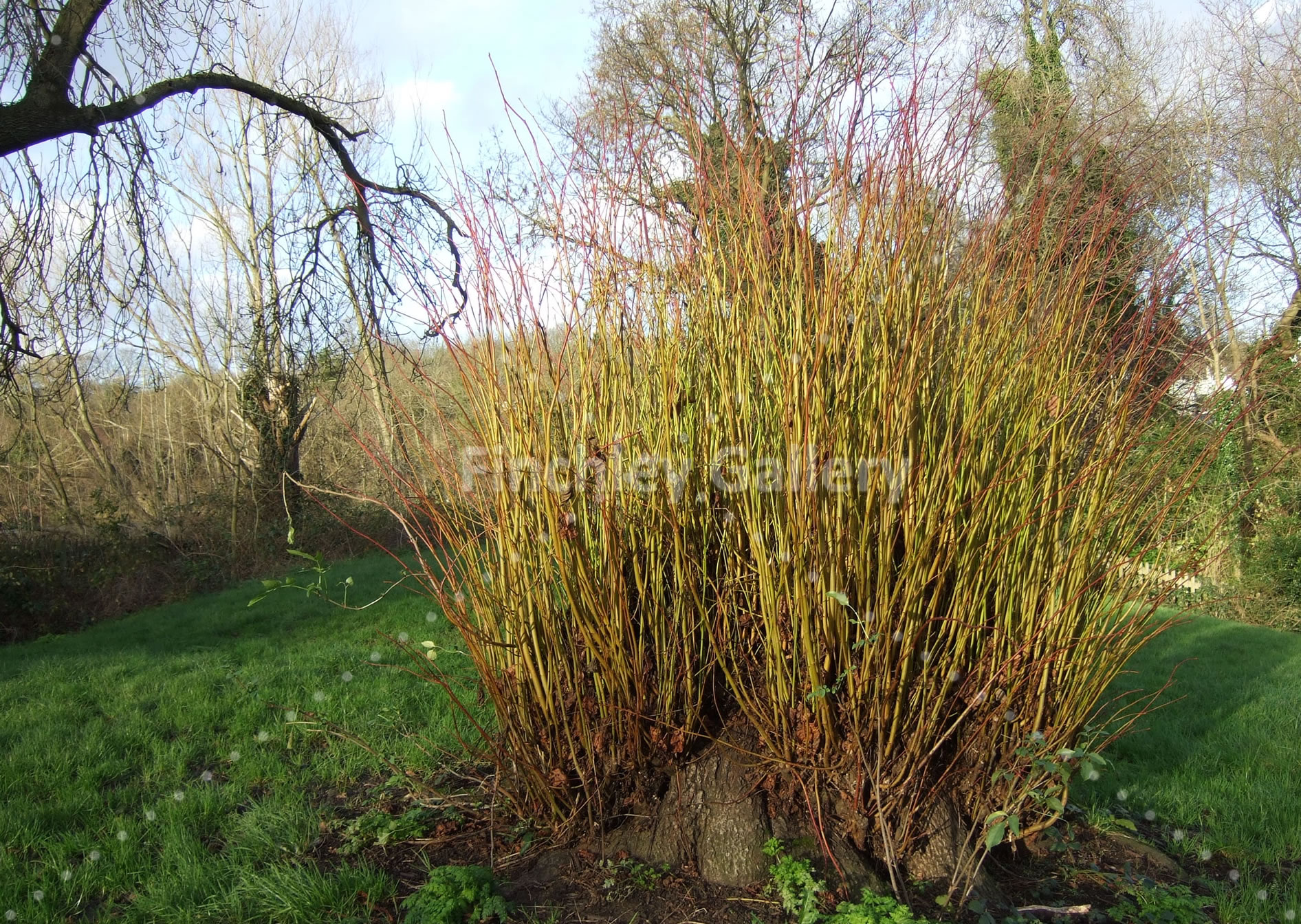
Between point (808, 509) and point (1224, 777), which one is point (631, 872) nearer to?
point (808, 509)

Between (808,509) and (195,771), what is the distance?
2.76 meters

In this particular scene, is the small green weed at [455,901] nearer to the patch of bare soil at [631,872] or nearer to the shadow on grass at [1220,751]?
the patch of bare soil at [631,872]

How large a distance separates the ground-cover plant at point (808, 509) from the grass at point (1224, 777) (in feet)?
1.88

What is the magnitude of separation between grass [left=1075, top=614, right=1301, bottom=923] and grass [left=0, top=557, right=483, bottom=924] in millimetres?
2446

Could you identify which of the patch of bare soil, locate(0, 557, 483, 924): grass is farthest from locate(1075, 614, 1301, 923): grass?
locate(0, 557, 483, 924): grass

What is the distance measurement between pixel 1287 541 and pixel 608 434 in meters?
8.63

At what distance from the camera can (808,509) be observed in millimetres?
1946

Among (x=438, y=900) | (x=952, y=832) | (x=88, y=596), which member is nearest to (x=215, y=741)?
(x=438, y=900)

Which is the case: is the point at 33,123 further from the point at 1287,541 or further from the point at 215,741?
the point at 1287,541

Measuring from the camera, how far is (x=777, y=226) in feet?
7.78

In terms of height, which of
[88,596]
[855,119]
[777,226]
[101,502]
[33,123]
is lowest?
[88,596]

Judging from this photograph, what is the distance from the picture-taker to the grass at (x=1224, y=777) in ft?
7.65

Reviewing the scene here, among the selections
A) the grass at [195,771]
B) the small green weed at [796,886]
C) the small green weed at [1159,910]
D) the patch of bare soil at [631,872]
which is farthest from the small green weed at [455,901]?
Result: the small green weed at [1159,910]

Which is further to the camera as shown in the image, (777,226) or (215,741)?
(215,741)
